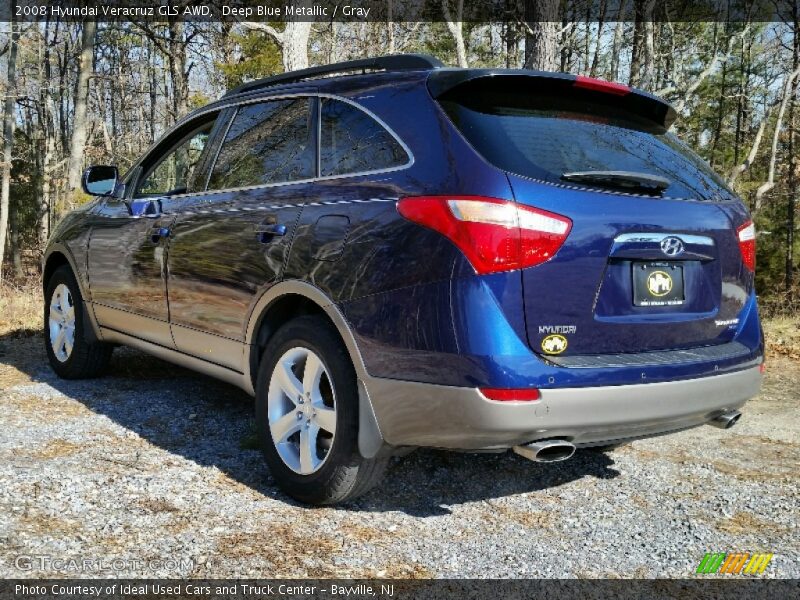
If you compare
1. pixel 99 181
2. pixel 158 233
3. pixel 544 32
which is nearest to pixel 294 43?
pixel 544 32

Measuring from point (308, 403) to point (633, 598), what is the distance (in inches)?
61.7

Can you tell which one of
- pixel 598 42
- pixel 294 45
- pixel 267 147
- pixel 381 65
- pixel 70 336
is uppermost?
pixel 598 42

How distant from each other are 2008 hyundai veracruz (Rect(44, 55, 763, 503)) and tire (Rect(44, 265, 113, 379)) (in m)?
2.00

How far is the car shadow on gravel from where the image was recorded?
366 cm

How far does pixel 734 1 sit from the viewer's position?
25.1 m

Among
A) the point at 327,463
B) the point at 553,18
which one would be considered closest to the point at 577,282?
the point at 327,463

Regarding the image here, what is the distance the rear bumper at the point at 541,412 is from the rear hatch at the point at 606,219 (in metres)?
0.18

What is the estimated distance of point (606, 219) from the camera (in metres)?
2.82

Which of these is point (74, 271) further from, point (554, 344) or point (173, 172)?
point (554, 344)

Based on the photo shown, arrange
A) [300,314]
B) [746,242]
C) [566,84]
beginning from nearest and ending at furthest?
[566,84], [746,242], [300,314]

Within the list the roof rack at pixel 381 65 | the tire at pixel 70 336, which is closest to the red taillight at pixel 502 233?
the roof rack at pixel 381 65

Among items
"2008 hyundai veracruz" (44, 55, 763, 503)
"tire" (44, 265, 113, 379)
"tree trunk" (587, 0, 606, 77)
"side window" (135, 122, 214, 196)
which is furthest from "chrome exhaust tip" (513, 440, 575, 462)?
"tree trunk" (587, 0, 606, 77)

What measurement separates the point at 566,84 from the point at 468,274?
42.4 inches

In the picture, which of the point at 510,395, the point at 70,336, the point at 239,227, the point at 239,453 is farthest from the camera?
the point at 70,336
